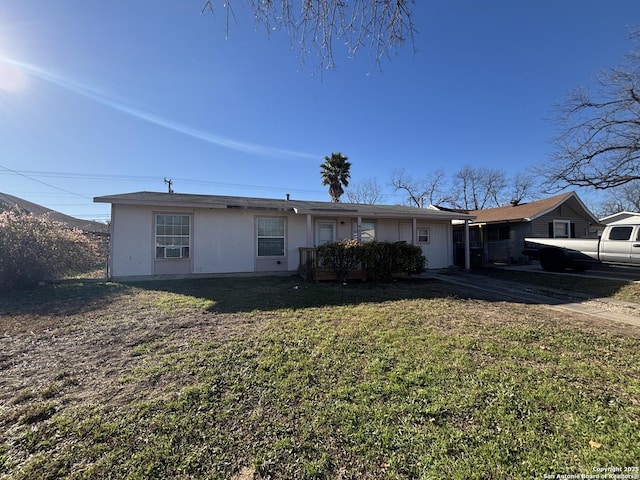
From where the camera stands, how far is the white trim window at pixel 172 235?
10.0m

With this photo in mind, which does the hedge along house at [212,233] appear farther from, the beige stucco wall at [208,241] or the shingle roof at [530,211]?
the shingle roof at [530,211]

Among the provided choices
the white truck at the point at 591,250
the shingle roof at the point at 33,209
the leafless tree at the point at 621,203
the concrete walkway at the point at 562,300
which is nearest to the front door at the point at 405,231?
the concrete walkway at the point at 562,300

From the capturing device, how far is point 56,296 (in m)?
7.32

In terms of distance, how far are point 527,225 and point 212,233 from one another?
668 inches

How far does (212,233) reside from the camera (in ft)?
34.9

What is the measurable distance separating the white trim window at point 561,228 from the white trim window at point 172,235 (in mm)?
20187

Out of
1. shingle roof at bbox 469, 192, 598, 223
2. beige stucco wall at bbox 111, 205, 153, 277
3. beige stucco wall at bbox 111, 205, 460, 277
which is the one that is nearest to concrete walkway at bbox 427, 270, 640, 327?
beige stucco wall at bbox 111, 205, 460, 277

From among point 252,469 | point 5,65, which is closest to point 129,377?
point 252,469

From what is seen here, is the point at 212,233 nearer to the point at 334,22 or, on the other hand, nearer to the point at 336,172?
the point at 334,22

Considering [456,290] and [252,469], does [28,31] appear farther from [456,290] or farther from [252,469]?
[456,290]

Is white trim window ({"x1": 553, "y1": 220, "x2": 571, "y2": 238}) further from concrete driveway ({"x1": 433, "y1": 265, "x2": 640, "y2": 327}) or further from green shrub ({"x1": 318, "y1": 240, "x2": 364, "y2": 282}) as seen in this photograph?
green shrub ({"x1": 318, "y1": 240, "x2": 364, "y2": 282})

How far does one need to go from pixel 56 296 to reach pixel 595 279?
52.9 ft

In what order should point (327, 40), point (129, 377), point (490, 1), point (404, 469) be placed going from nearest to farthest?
point (404, 469) → point (327, 40) → point (129, 377) → point (490, 1)

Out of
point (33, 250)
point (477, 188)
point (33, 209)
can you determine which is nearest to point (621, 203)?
point (477, 188)
